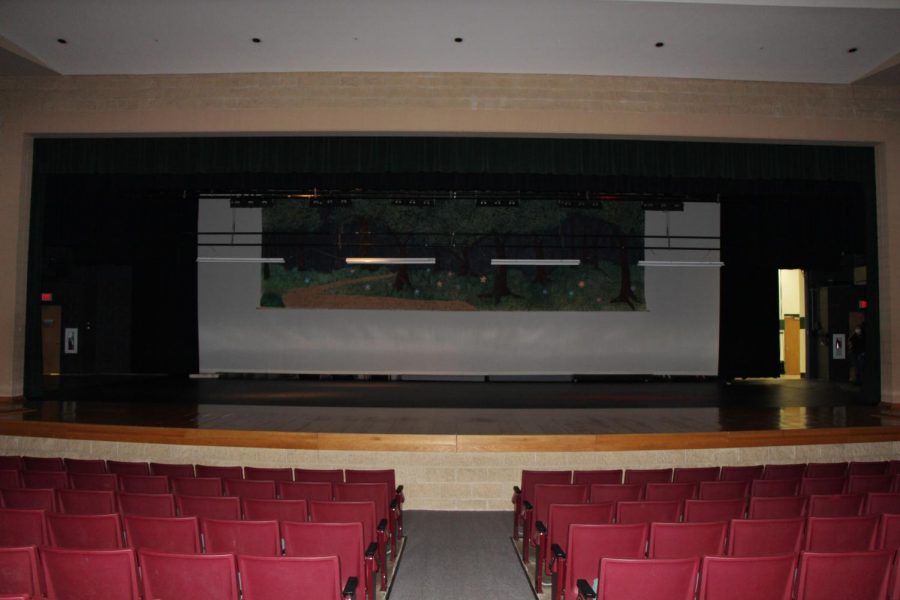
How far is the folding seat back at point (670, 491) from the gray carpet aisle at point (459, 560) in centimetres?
114

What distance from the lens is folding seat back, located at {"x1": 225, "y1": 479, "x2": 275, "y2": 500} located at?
15.8 feet

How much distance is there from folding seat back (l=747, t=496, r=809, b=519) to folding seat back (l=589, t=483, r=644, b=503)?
79cm

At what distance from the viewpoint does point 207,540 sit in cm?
360

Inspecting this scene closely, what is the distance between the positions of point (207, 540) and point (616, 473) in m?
3.56

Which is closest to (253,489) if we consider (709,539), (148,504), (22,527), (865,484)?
(148,504)

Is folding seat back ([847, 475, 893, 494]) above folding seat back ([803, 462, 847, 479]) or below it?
above

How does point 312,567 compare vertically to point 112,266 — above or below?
below

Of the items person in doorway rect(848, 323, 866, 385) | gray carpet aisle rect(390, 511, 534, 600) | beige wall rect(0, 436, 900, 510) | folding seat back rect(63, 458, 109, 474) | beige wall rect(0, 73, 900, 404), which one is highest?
beige wall rect(0, 73, 900, 404)

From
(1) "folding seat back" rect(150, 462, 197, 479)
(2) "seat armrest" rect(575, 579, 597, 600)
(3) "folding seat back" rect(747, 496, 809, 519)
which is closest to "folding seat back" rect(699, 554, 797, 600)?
(2) "seat armrest" rect(575, 579, 597, 600)

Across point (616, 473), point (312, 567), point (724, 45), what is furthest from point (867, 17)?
point (312, 567)

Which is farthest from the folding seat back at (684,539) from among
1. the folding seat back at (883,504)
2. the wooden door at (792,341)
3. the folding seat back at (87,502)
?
the wooden door at (792,341)

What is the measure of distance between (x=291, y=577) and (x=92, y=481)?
10.6 ft

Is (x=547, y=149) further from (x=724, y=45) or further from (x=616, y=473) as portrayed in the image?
(x=616, y=473)

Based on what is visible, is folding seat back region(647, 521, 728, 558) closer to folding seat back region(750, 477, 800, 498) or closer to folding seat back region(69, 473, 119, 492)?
folding seat back region(750, 477, 800, 498)
